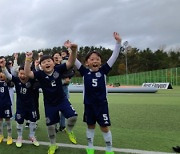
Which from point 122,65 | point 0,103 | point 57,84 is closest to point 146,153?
point 57,84

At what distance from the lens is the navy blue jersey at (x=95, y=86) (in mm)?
5246

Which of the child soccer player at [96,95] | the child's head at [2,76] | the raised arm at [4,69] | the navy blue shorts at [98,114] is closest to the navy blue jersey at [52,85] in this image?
the child soccer player at [96,95]

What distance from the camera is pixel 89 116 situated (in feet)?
17.4

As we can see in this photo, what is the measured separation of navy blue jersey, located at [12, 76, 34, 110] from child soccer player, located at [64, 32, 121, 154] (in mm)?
1371

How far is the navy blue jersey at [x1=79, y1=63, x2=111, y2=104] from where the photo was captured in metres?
5.25

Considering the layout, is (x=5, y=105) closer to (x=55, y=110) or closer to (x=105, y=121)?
(x=55, y=110)

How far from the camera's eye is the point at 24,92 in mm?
6133

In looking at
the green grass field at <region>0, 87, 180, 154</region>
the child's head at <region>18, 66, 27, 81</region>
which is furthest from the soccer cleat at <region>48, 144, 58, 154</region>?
the child's head at <region>18, 66, 27, 81</region>

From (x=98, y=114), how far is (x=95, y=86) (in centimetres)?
53

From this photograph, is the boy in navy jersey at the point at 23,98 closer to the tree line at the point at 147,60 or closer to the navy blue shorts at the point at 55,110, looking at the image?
the navy blue shorts at the point at 55,110

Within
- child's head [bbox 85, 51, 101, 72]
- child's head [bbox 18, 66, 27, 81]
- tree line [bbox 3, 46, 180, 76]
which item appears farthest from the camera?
tree line [bbox 3, 46, 180, 76]

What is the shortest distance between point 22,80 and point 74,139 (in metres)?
1.77

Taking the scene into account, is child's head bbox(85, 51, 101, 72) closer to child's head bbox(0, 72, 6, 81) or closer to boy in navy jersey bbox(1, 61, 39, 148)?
boy in navy jersey bbox(1, 61, 39, 148)

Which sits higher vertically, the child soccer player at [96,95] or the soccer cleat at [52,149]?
A: the child soccer player at [96,95]
